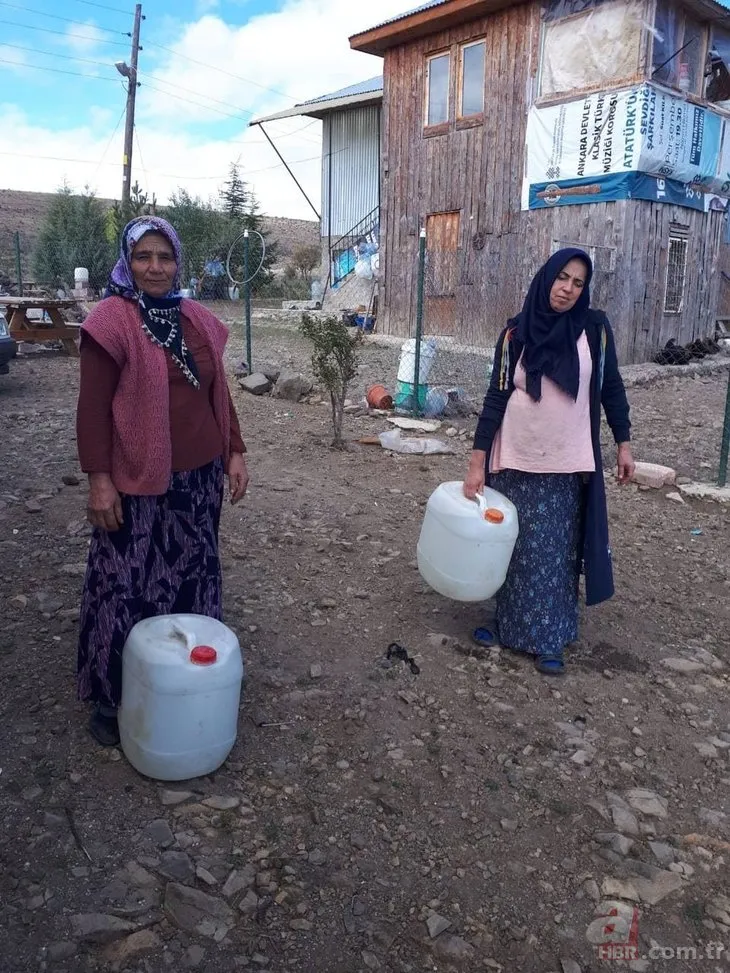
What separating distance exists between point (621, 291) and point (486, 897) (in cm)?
982

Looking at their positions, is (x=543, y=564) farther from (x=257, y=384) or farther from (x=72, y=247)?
(x=72, y=247)

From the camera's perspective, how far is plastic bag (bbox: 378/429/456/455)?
6430 mm

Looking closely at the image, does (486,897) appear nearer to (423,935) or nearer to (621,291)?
(423,935)

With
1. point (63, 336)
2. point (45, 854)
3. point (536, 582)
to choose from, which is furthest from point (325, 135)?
point (45, 854)

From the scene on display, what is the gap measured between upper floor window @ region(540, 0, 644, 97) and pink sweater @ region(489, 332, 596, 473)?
8.88 metres

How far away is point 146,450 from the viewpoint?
7.72 ft

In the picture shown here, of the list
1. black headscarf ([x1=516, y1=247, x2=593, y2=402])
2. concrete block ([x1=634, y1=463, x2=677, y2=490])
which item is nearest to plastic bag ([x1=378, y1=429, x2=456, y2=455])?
concrete block ([x1=634, y1=463, x2=677, y2=490])

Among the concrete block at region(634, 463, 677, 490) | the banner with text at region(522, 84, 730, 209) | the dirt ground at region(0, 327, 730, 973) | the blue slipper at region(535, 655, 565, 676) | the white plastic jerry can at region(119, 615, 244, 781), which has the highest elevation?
the banner with text at region(522, 84, 730, 209)

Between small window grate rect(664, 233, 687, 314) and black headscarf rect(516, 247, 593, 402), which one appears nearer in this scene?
black headscarf rect(516, 247, 593, 402)

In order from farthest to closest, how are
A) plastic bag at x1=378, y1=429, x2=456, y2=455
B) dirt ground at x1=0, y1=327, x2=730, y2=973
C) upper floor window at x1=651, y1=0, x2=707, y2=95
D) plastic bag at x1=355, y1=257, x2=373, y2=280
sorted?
plastic bag at x1=355, y1=257, x2=373, y2=280, upper floor window at x1=651, y1=0, x2=707, y2=95, plastic bag at x1=378, y1=429, x2=456, y2=455, dirt ground at x1=0, y1=327, x2=730, y2=973

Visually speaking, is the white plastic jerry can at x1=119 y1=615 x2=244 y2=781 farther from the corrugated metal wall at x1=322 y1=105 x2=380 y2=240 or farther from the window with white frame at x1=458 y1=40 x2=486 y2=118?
the corrugated metal wall at x1=322 y1=105 x2=380 y2=240

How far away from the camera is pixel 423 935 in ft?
6.35

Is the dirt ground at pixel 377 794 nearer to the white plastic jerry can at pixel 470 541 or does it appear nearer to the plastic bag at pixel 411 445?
the white plastic jerry can at pixel 470 541

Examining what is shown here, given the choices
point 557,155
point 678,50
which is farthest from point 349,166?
point 678,50
